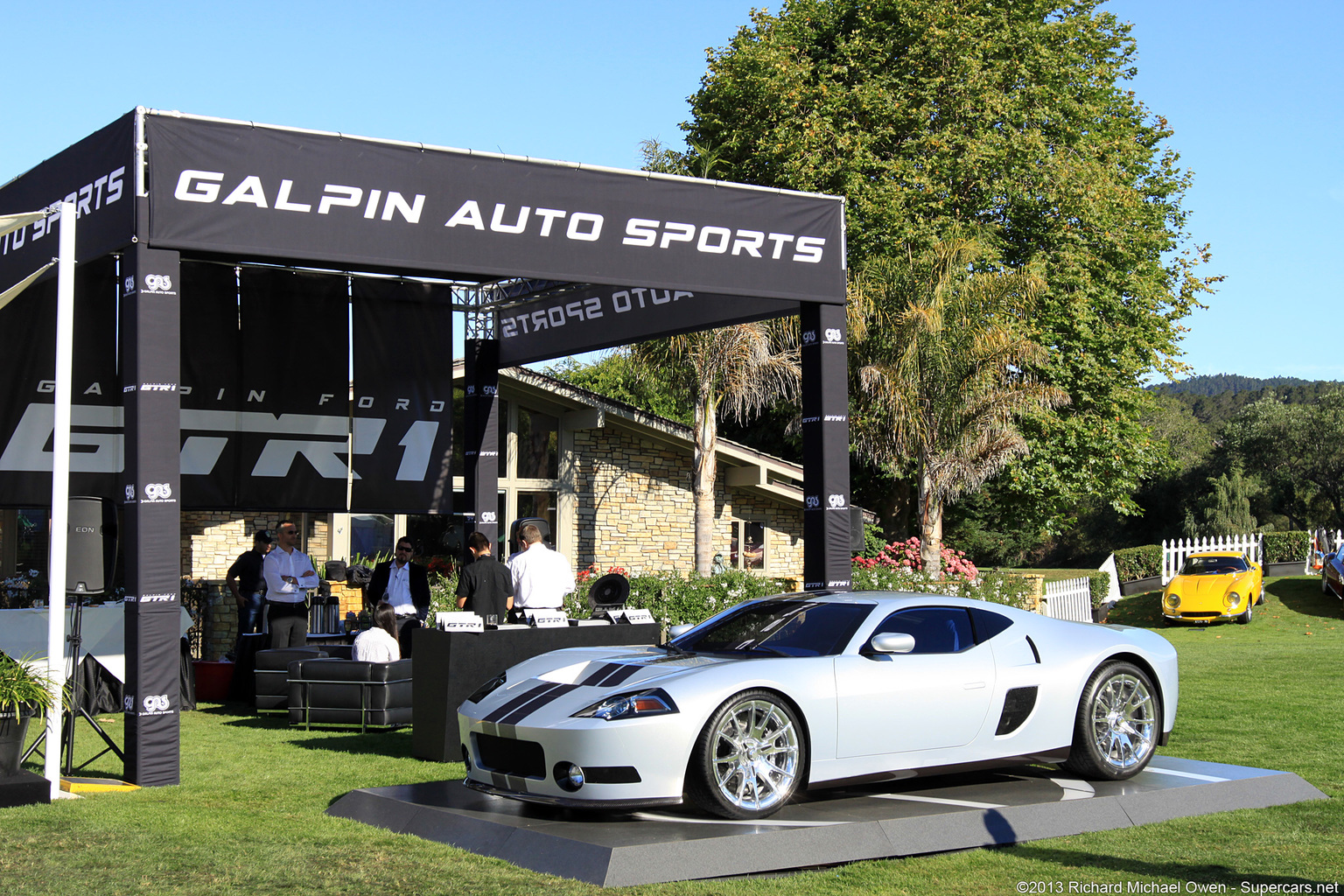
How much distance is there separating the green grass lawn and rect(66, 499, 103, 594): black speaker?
1.40 metres

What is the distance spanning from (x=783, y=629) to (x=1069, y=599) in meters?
20.6

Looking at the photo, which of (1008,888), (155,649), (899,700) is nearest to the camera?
(1008,888)

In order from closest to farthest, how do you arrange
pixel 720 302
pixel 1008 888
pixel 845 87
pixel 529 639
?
pixel 1008 888 → pixel 529 639 → pixel 720 302 → pixel 845 87

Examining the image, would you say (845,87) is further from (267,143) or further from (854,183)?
(267,143)

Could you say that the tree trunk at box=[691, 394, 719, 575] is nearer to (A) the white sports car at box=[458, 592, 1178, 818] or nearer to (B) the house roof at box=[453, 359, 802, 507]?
(B) the house roof at box=[453, 359, 802, 507]

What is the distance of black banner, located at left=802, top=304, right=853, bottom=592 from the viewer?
11625 mm

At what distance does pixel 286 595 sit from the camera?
13.6 meters

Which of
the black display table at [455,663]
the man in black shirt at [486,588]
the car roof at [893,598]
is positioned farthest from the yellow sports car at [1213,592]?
the car roof at [893,598]

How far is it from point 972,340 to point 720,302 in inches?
469

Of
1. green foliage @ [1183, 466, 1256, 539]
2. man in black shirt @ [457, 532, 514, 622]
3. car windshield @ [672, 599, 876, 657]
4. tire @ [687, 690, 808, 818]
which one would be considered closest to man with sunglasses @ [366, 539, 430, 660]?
man in black shirt @ [457, 532, 514, 622]

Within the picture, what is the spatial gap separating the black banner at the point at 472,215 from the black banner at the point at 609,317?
701 mm

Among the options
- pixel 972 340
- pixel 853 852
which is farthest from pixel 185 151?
pixel 972 340

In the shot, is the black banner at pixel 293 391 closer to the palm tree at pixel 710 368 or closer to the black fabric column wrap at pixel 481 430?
the black fabric column wrap at pixel 481 430

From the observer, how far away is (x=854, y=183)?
89.4 feet
